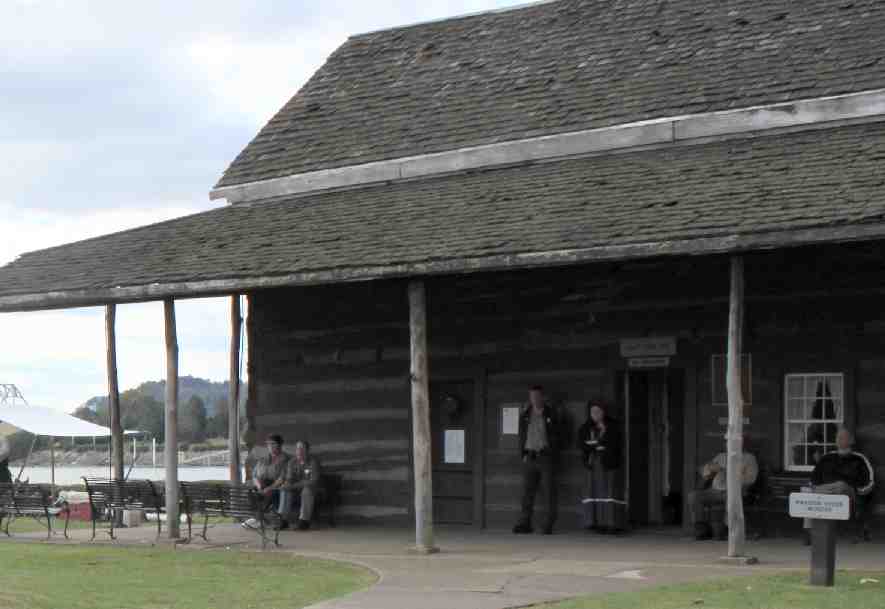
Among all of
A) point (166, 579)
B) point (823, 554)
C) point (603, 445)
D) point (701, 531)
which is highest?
point (603, 445)

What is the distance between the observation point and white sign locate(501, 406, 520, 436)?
20766 millimetres

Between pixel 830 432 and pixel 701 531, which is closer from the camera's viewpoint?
pixel 830 432

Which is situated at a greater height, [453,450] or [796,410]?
[796,410]

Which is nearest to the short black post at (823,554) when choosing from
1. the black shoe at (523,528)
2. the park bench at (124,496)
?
the black shoe at (523,528)

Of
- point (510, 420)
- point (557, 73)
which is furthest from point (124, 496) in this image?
point (557, 73)

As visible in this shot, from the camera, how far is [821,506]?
13859 millimetres

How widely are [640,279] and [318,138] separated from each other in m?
6.64

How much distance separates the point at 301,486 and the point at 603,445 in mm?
4524

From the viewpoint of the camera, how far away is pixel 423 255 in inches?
672

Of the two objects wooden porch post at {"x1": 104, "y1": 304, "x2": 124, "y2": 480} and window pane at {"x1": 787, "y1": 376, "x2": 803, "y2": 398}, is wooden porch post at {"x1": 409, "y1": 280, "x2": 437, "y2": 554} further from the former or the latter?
wooden porch post at {"x1": 104, "y1": 304, "x2": 124, "y2": 480}

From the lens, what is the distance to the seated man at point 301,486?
21.6 metres

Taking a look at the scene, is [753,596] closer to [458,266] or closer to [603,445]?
[458,266]

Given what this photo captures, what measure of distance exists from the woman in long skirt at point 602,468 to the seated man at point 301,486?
4.06 metres

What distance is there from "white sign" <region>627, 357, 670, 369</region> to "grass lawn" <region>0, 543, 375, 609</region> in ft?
16.0
